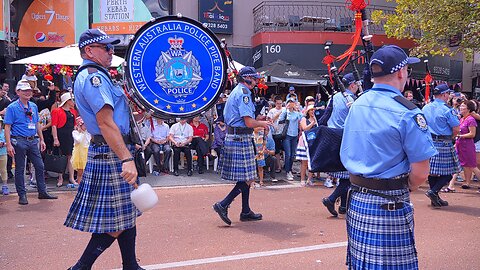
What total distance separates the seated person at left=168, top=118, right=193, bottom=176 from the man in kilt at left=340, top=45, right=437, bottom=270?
25.2 feet

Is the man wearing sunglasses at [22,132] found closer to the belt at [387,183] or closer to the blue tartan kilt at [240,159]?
the blue tartan kilt at [240,159]

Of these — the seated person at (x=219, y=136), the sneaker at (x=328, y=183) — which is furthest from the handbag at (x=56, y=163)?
the sneaker at (x=328, y=183)

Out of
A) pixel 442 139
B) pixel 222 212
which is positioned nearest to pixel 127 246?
pixel 222 212

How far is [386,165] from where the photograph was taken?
278 cm

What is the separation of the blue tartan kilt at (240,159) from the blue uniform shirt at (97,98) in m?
2.51

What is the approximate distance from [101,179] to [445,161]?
5498 millimetres

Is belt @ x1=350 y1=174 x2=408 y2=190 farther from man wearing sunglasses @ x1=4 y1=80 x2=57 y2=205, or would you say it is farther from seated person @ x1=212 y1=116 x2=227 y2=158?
seated person @ x1=212 y1=116 x2=227 y2=158

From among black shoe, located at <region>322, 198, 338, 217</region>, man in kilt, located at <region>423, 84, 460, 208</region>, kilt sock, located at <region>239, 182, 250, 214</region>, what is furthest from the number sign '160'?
kilt sock, located at <region>239, 182, 250, 214</region>

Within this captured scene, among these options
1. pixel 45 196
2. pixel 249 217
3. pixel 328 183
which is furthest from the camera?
pixel 328 183

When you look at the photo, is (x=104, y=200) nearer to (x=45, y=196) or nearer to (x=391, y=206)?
(x=391, y=206)

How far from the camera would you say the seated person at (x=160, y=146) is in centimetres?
1045

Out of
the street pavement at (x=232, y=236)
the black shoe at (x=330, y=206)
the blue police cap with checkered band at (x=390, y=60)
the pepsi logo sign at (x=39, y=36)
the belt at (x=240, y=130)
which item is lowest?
the street pavement at (x=232, y=236)

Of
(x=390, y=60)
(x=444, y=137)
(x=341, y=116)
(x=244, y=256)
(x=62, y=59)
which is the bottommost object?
(x=244, y=256)

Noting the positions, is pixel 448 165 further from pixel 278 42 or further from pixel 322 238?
pixel 278 42
